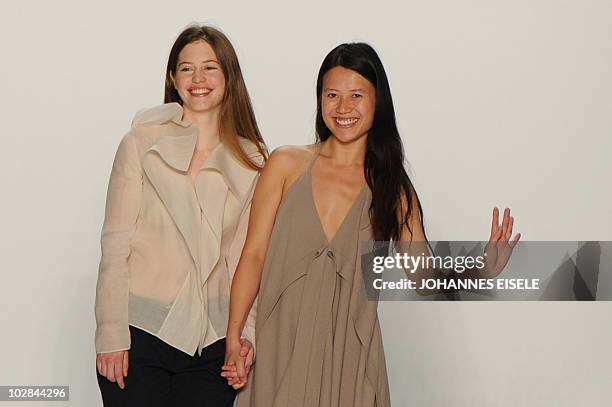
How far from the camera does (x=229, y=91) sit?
2.59 metres

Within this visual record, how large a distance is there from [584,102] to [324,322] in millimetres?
1485

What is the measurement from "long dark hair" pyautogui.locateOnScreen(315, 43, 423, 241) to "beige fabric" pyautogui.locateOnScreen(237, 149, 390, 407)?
3 centimetres

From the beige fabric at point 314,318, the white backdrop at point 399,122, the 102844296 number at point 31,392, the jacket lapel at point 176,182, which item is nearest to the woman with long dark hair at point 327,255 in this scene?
the beige fabric at point 314,318

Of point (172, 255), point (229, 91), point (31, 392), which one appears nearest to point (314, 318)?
point (172, 255)

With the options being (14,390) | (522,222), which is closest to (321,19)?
(522,222)

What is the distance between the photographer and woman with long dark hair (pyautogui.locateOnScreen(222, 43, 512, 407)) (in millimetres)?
2498

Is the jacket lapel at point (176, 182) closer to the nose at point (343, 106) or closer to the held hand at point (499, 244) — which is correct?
the nose at point (343, 106)

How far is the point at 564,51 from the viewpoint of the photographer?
3.59 m

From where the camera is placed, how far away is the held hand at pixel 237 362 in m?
2.50

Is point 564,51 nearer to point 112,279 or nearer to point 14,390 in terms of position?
point 112,279

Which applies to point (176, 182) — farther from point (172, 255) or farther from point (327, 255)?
point (327, 255)

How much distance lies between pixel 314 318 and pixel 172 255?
1.08 feet

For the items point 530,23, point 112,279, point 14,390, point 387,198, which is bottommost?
point 14,390

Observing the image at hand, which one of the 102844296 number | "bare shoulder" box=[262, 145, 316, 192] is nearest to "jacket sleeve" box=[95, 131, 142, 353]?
"bare shoulder" box=[262, 145, 316, 192]
